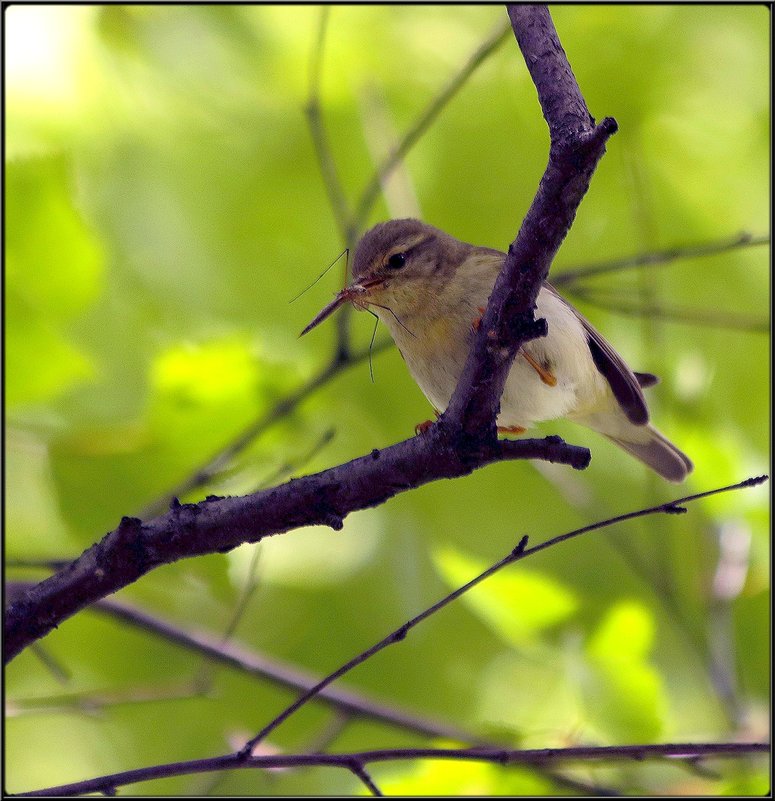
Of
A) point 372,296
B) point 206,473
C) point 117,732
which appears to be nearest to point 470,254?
point 372,296

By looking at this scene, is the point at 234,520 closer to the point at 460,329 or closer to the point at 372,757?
the point at 372,757

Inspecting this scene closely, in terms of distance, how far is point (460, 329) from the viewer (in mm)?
3768

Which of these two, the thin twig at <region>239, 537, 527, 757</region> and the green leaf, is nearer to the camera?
the thin twig at <region>239, 537, 527, 757</region>

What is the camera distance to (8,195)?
153 inches

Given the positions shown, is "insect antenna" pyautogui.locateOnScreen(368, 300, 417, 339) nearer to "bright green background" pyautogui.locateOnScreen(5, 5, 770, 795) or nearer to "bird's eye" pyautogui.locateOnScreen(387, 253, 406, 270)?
"bird's eye" pyautogui.locateOnScreen(387, 253, 406, 270)

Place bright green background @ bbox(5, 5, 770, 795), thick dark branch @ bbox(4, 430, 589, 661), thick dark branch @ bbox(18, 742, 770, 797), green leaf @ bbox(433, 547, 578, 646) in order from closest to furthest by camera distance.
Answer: thick dark branch @ bbox(18, 742, 770, 797) < thick dark branch @ bbox(4, 430, 589, 661) < green leaf @ bbox(433, 547, 578, 646) < bright green background @ bbox(5, 5, 770, 795)

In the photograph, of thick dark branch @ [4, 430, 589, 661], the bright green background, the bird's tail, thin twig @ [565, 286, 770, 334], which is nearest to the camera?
thick dark branch @ [4, 430, 589, 661]

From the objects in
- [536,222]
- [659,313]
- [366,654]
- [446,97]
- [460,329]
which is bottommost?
[366,654]

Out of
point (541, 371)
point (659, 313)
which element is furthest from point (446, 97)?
point (659, 313)

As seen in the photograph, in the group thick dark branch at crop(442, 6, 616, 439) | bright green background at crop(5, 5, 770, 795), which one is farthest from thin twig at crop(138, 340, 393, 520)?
thick dark branch at crop(442, 6, 616, 439)

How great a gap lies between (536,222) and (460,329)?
159 cm

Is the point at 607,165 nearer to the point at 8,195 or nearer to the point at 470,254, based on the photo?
the point at 470,254

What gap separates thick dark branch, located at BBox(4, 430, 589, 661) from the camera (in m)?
2.46

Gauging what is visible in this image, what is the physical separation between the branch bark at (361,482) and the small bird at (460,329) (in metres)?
1.19
